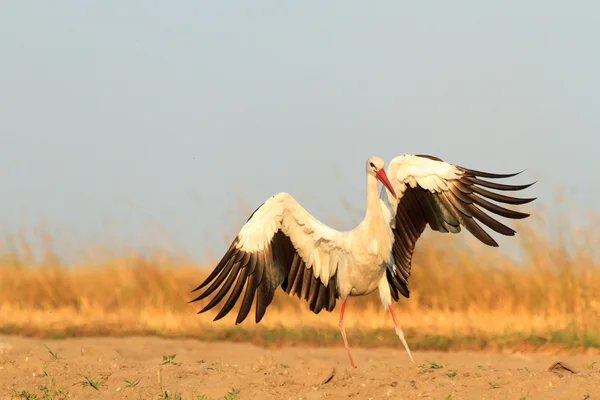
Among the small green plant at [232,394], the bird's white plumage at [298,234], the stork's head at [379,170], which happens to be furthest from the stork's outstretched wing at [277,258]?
the small green plant at [232,394]

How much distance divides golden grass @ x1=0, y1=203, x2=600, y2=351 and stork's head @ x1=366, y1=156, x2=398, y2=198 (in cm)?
257

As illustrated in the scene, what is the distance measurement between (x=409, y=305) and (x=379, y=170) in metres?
3.44

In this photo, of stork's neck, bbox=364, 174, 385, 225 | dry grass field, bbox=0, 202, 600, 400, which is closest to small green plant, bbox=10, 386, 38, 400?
dry grass field, bbox=0, 202, 600, 400

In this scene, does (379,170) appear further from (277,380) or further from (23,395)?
(23,395)

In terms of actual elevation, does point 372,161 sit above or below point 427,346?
above

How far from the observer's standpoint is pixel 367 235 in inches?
261

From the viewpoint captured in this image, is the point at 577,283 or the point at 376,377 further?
the point at 577,283

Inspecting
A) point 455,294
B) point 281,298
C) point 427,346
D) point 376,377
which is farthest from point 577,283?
point 376,377

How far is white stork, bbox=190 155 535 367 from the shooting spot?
6.67 m

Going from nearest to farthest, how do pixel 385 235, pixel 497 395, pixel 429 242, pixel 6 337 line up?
pixel 497 395 → pixel 385 235 → pixel 6 337 → pixel 429 242

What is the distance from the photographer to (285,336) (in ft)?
29.8

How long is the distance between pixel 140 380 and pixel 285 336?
3.14m

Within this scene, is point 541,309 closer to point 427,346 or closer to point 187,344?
point 427,346

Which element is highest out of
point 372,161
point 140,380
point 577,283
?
point 372,161
